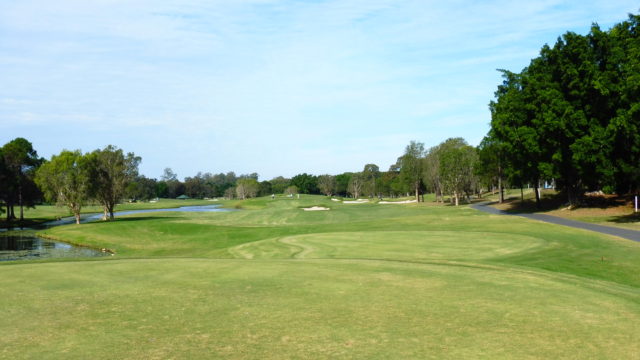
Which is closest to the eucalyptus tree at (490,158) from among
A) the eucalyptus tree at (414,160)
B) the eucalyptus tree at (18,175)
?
the eucalyptus tree at (414,160)

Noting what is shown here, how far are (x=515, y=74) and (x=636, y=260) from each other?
44255mm

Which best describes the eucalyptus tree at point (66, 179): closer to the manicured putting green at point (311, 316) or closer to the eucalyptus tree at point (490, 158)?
the manicured putting green at point (311, 316)

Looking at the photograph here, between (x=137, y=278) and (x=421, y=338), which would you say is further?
(x=137, y=278)

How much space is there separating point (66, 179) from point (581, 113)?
5960 cm

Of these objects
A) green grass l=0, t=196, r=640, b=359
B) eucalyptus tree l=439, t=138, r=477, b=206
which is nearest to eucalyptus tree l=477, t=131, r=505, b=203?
eucalyptus tree l=439, t=138, r=477, b=206

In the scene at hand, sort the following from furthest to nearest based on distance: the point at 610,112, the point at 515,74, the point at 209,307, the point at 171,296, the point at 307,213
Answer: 1. the point at 307,213
2. the point at 515,74
3. the point at 610,112
4. the point at 171,296
5. the point at 209,307

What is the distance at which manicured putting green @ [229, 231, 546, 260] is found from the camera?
21750 millimetres

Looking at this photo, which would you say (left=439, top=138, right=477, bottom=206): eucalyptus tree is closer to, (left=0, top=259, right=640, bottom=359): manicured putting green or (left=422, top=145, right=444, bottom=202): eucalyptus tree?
(left=422, top=145, right=444, bottom=202): eucalyptus tree

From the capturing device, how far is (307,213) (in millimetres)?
67312

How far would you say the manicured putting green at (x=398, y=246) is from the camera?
21750 mm

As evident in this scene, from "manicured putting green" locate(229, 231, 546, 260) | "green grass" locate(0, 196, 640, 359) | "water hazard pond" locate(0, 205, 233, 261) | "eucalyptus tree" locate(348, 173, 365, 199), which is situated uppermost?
"eucalyptus tree" locate(348, 173, 365, 199)

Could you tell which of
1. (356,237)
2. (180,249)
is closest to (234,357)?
(356,237)

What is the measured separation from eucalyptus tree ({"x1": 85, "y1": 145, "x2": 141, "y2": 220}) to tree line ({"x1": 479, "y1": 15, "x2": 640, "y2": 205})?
50.1 meters

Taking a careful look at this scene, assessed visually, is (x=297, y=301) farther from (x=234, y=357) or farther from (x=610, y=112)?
(x=610, y=112)
